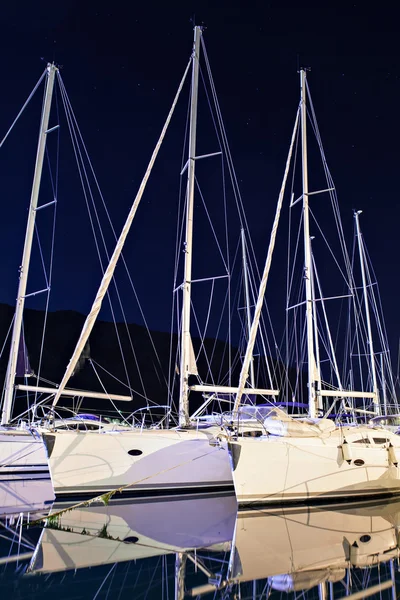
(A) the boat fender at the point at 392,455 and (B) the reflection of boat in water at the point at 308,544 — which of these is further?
(A) the boat fender at the point at 392,455

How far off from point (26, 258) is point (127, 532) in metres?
11.2

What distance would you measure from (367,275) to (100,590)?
27.7 m

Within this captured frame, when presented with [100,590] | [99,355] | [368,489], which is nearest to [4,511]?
[100,590]

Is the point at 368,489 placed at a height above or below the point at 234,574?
below

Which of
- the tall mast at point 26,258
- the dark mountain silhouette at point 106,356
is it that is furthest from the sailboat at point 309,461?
the dark mountain silhouette at point 106,356

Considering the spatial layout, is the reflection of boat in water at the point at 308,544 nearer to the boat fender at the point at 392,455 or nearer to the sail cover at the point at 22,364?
the boat fender at the point at 392,455

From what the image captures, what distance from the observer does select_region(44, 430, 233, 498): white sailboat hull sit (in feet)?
44.8

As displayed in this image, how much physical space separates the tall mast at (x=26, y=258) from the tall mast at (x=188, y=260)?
18.4 ft

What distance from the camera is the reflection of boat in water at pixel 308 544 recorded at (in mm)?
7148

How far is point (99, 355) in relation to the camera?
55406 millimetres

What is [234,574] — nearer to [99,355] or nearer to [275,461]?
[275,461]

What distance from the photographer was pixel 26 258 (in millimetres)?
17781

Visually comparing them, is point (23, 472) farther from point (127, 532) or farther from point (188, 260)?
point (127, 532)

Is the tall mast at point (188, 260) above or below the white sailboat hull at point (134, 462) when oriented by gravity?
above
